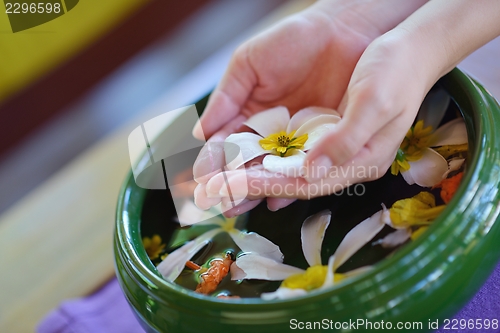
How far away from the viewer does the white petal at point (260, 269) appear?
1.20ft

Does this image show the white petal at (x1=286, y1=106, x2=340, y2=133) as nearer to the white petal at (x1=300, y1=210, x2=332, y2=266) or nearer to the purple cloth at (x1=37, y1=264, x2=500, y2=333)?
the white petal at (x1=300, y1=210, x2=332, y2=266)

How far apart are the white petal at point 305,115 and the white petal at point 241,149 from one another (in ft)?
0.11

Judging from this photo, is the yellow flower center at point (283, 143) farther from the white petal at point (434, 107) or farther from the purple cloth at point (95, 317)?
the purple cloth at point (95, 317)

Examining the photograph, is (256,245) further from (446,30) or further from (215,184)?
(446,30)

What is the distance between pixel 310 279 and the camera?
0.34 m

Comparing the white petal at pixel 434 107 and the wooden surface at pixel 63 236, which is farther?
the wooden surface at pixel 63 236

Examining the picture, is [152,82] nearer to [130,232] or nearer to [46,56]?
[46,56]

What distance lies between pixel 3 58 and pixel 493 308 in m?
0.98

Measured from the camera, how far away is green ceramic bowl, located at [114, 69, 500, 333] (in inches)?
10.9

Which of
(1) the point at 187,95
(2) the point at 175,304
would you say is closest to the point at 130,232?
(2) the point at 175,304

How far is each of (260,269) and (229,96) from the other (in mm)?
212

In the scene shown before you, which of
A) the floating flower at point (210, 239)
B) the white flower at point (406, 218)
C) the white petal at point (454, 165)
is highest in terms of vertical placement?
the white petal at point (454, 165)

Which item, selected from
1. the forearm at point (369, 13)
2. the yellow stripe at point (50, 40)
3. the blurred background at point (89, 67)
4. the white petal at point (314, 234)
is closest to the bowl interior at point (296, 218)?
the white petal at point (314, 234)

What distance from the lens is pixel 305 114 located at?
48 cm
